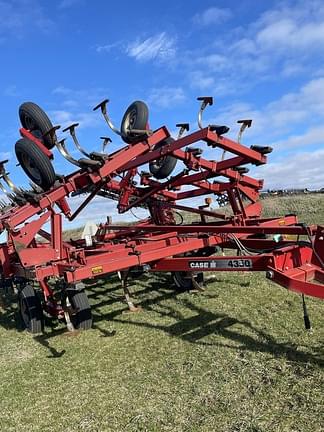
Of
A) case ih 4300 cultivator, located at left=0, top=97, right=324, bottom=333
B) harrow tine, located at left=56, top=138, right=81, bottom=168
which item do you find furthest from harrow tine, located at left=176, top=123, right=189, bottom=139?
harrow tine, located at left=56, top=138, right=81, bottom=168

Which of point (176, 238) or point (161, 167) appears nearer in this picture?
point (176, 238)

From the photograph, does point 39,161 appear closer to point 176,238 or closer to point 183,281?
point 176,238

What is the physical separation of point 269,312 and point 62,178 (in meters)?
3.63

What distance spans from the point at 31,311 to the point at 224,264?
3.46 m

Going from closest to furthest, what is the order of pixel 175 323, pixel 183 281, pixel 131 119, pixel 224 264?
1. pixel 224 264
2. pixel 175 323
3. pixel 131 119
4. pixel 183 281

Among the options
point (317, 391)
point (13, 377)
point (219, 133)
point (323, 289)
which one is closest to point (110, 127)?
point (219, 133)

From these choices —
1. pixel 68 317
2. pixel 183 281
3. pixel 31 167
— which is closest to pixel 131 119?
pixel 31 167

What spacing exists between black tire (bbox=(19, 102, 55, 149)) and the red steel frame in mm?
154

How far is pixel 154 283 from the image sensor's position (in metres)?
9.27

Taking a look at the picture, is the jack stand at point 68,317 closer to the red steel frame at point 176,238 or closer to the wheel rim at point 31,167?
the red steel frame at point 176,238

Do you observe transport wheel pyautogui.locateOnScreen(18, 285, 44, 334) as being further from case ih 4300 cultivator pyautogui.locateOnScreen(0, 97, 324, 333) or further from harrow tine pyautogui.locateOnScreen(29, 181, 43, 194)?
harrow tine pyautogui.locateOnScreen(29, 181, 43, 194)

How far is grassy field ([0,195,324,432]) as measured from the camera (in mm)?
3777

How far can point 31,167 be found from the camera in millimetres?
7270

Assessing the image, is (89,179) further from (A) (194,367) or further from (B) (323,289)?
(B) (323,289)
